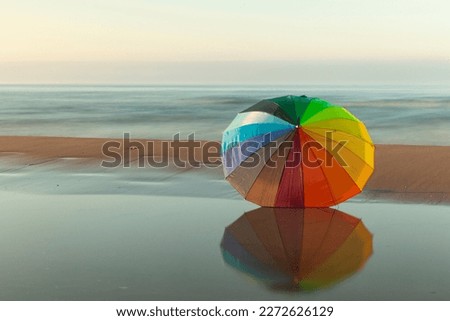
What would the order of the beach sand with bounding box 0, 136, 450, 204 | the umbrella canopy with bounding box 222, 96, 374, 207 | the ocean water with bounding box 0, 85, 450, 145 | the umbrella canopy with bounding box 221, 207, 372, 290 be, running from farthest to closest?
the ocean water with bounding box 0, 85, 450, 145 → the beach sand with bounding box 0, 136, 450, 204 → the umbrella canopy with bounding box 222, 96, 374, 207 → the umbrella canopy with bounding box 221, 207, 372, 290

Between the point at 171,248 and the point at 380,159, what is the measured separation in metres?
7.20

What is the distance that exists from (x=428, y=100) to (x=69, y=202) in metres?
34.2

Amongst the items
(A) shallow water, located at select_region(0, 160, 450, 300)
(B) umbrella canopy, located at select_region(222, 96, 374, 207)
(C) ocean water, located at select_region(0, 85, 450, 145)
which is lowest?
(C) ocean water, located at select_region(0, 85, 450, 145)

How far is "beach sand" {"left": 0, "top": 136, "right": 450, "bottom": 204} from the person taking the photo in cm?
984

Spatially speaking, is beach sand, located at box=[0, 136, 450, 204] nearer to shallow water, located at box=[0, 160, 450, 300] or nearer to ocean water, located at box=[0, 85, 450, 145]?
shallow water, located at box=[0, 160, 450, 300]

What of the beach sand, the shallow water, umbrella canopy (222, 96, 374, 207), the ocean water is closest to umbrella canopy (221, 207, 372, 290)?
the shallow water

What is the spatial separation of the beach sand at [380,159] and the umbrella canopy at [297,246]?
177 centimetres

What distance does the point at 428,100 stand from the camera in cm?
3947

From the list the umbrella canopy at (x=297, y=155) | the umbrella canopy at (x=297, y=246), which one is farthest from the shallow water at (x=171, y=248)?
the umbrella canopy at (x=297, y=155)

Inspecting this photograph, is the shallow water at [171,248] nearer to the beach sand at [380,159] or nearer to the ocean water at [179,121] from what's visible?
the beach sand at [380,159]

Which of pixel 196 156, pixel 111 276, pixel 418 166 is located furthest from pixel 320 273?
pixel 196 156

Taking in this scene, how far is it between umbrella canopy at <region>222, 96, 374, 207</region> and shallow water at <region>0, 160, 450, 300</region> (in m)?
0.52

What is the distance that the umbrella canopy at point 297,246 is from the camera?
238 inches
